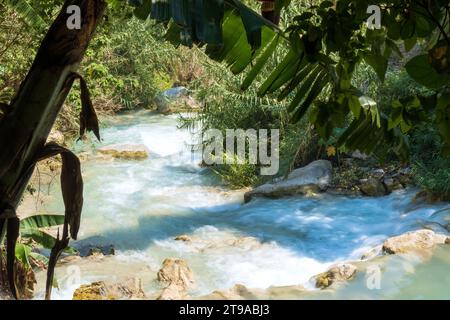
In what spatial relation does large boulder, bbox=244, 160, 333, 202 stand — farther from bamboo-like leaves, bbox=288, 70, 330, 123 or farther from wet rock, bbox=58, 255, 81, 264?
bamboo-like leaves, bbox=288, 70, 330, 123

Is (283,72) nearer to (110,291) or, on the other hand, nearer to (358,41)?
(358,41)

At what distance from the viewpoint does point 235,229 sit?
6977 millimetres

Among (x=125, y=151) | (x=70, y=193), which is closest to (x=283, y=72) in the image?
(x=70, y=193)

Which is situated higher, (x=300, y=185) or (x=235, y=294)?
(x=300, y=185)

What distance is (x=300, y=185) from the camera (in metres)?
7.99

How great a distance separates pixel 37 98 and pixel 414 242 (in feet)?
16.4

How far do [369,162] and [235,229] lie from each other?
258 cm

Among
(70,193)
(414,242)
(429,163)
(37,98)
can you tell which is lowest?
(414,242)

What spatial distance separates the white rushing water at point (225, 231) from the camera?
545 cm

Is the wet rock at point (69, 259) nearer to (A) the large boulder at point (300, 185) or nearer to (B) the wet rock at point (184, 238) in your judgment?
(B) the wet rock at point (184, 238)

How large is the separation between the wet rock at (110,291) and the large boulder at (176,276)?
27 cm

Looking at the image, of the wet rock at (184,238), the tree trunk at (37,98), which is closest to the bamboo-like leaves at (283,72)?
the tree trunk at (37,98)

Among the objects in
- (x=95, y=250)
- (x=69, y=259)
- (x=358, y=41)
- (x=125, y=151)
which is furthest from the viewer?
(x=125, y=151)
